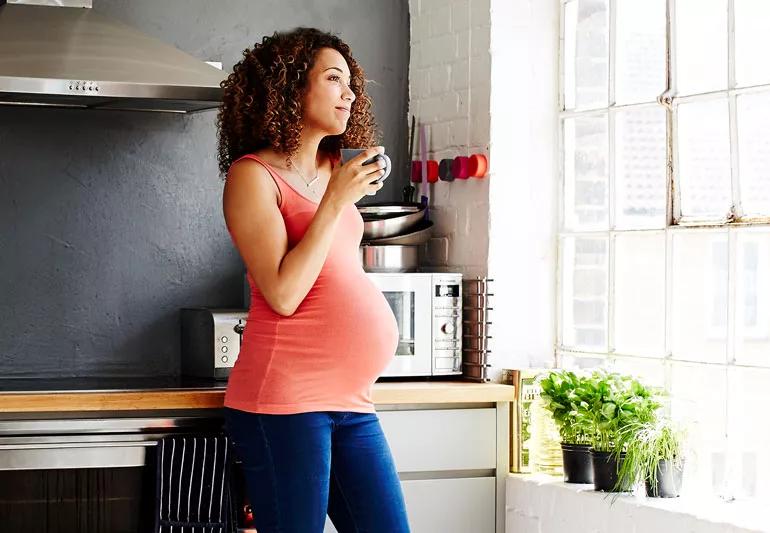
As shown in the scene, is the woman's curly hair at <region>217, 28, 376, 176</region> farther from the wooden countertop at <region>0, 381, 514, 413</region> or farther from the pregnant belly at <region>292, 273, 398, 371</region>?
the wooden countertop at <region>0, 381, 514, 413</region>

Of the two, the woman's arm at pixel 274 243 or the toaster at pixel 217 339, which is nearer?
the woman's arm at pixel 274 243

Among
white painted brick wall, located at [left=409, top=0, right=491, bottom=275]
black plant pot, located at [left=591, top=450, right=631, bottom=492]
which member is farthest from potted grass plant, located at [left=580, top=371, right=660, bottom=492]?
white painted brick wall, located at [left=409, top=0, right=491, bottom=275]

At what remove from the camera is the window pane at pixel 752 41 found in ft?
9.30

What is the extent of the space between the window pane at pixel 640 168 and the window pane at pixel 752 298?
326 millimetres

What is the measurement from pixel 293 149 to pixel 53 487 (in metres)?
1.27

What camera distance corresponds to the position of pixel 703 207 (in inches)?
119

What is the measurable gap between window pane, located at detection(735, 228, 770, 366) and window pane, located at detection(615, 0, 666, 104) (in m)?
0.54

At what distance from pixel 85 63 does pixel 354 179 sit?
1057 millimetres

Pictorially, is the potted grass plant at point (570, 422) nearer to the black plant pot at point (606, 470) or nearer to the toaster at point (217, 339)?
the black plant pot at point (606, 470)

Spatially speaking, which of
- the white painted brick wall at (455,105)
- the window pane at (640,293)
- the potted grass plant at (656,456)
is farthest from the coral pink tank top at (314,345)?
the white painted brick wall at (455,105)

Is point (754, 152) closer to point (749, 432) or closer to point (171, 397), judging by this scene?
point (749, 432)

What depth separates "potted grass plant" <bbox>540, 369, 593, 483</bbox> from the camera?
121 inches

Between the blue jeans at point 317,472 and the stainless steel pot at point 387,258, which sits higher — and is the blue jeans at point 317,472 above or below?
below

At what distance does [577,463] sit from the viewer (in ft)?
10.3
